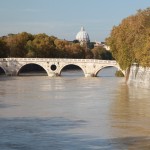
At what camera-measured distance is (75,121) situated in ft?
66.4

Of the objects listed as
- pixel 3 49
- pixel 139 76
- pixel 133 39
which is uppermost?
pixel 133 39

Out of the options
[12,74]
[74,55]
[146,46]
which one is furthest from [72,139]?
[74,55]

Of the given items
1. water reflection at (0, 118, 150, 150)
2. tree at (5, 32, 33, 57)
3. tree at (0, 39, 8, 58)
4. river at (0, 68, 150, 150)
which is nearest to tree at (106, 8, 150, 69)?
river at (0, 68, 150, 150)

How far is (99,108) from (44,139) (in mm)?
8084

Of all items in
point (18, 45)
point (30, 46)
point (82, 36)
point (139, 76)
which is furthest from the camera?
point (82, 36)

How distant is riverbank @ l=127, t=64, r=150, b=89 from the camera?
3631 cm

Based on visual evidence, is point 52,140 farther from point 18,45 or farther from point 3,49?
point 18,45

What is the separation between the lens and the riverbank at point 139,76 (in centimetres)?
3631

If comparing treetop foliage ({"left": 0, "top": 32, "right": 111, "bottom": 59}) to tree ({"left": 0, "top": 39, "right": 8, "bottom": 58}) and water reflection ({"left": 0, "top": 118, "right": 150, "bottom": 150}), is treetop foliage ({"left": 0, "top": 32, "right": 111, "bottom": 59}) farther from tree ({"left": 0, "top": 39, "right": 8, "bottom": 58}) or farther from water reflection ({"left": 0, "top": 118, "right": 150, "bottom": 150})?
water reflection ({"left": 0, "top": 118, "right": 150, "bottom": 150})

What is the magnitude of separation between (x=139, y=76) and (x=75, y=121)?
62.0ft

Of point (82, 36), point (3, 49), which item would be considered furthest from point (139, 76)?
point (82, 36)

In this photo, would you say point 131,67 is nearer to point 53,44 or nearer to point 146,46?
point 146,46

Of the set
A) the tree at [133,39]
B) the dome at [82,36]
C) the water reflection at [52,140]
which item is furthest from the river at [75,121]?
the dome at [82,36]

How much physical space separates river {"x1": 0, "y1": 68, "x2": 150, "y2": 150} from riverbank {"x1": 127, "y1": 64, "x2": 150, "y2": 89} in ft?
15.3
